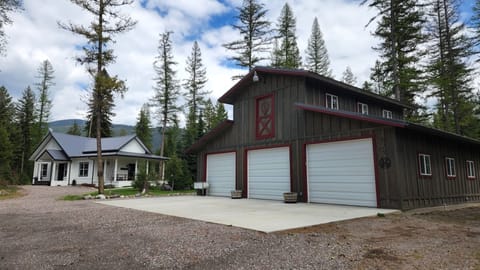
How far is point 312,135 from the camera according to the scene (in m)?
11.1

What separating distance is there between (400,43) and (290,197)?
1459 cm

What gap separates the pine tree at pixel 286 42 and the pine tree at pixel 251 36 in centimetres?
273

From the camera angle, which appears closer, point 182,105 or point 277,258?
point 277,258

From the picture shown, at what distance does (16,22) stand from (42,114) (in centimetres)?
2973

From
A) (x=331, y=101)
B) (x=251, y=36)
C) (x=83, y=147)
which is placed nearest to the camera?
(x=331, y=101)

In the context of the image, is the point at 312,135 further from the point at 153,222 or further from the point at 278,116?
the point at 153,222

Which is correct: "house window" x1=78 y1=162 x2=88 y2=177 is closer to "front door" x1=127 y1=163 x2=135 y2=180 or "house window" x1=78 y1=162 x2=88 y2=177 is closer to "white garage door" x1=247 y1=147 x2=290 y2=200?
"front door" x1=127 y1=163 x2=135 y2=180

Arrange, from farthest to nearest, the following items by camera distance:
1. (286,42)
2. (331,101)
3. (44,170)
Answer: (44,170) < (286,42) < (331,101)

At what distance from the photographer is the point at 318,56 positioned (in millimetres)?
27359

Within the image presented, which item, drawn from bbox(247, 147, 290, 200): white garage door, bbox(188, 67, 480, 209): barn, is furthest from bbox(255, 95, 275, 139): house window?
bbox(247, 147, 290, 200): white garage door

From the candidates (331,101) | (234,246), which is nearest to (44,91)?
(331,101)

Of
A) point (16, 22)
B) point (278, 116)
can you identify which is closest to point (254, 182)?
point (278, 116)

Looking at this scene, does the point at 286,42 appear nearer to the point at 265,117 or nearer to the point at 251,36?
the point at 251,36

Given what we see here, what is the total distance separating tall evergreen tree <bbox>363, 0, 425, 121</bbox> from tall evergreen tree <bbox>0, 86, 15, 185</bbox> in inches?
1069
